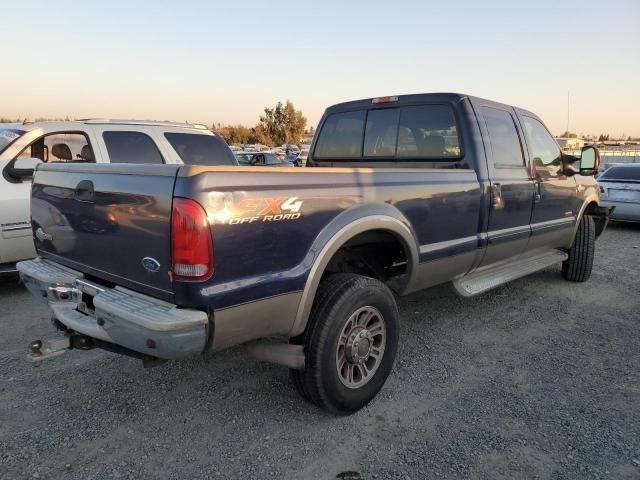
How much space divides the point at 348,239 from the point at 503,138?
2334 mm

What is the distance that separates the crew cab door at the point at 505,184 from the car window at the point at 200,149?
3554 millimetres

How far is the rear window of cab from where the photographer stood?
4059 mm

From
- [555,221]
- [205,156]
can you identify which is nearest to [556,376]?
[555,221]

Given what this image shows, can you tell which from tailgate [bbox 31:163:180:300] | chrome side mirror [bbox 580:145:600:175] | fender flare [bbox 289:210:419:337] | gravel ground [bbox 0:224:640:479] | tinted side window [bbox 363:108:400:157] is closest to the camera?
tailgate [bbox 31:163:180:300]

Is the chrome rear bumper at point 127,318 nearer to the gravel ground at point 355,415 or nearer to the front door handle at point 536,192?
the gravel ground at point 355,415

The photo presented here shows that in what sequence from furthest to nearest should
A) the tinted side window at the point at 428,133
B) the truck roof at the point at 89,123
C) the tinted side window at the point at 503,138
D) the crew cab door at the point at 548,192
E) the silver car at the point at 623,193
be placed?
1. the silver car at the point at 623,193
2. the truck roof at the point at 89,123
3. the crew cab door at the point at 548,192
4. the tinted side window at the point at 503,138
5. the tinted side window at the point at 428,133

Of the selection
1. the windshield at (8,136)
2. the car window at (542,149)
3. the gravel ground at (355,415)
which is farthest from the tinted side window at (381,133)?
the windshield at (8,136)

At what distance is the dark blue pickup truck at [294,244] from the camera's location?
7.27ft

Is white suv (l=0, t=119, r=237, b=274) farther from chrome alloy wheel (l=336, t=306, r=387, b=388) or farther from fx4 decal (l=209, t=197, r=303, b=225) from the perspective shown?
chrome alloy wheel (l=336, t=306, r=387, b=388)

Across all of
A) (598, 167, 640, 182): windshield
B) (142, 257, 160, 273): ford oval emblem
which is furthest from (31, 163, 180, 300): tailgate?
(598, 167, 640, 182): windshield

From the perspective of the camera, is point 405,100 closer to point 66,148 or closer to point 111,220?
point 111,220

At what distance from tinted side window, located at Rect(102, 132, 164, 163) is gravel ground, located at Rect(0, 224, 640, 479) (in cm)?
226

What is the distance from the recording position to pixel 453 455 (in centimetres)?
258

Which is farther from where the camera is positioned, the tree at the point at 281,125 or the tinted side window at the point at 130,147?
the tree at the point at 281,125
